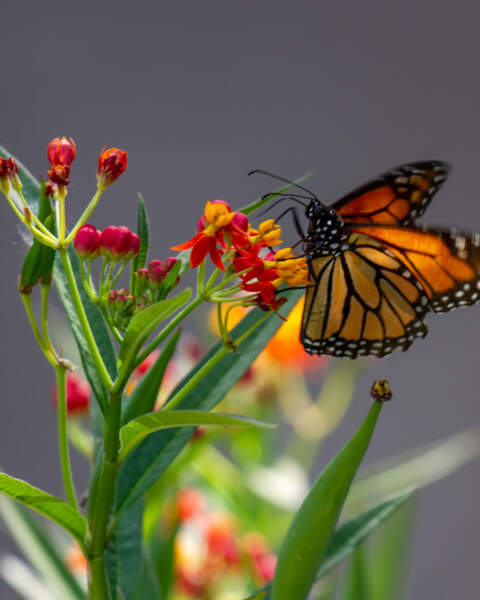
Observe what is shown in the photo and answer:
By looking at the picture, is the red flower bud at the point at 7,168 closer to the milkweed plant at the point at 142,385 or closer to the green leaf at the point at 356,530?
the milkweed plant at the point at 142,385

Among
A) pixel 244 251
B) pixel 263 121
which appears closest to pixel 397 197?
pixel 244 251

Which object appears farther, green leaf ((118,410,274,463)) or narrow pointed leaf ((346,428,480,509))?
narrow pointed leaf ((346,428,480,509))

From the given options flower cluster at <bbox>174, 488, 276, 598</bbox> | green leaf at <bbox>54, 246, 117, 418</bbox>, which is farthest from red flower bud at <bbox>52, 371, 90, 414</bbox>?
green leaf at <bbox>54, 246, 117, 418</bbox>

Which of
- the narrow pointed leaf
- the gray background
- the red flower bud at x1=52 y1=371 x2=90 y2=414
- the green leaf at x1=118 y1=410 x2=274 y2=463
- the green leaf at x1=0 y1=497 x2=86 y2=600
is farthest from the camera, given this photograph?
the gray background

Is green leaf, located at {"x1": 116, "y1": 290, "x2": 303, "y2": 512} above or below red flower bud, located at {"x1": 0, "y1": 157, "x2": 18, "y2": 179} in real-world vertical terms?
below

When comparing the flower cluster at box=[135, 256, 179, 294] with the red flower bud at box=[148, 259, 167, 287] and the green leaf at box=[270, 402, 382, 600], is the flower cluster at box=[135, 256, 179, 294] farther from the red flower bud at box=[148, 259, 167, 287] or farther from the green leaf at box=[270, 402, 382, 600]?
the green leaf at box=[270, 402, 382, 600]

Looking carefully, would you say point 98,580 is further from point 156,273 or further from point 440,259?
point 440,259
